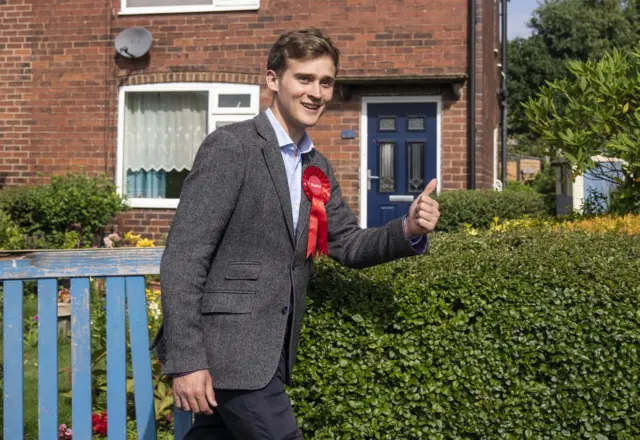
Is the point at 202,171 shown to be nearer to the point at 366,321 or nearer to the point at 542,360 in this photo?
the point at 366,321

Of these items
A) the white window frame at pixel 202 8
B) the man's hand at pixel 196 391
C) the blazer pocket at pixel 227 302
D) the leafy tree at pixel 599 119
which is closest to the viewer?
the man's hand at pixel 196 391

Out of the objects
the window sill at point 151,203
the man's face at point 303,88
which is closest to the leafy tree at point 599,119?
the man's face at point 303,88

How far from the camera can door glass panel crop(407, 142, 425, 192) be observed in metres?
11.0

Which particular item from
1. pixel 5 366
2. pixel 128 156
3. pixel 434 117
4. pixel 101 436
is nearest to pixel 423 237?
pixel 5 366

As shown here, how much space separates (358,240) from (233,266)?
2.12 feet

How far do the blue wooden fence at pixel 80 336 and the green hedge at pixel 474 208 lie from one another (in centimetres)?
643

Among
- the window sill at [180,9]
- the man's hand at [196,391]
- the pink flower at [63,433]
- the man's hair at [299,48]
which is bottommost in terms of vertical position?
the pink flower at [63,433]

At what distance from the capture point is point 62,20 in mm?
11633

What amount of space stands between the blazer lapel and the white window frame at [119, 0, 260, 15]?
8.75 m

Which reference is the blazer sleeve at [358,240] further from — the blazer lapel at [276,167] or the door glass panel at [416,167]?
the door glass panel at [416,167]

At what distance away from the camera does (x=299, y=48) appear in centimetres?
277

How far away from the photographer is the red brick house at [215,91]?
35.2 ft

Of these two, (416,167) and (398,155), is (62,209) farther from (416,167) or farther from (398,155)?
(416,167)

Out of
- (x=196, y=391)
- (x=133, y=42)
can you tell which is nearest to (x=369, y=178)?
(x=133, y=42)
